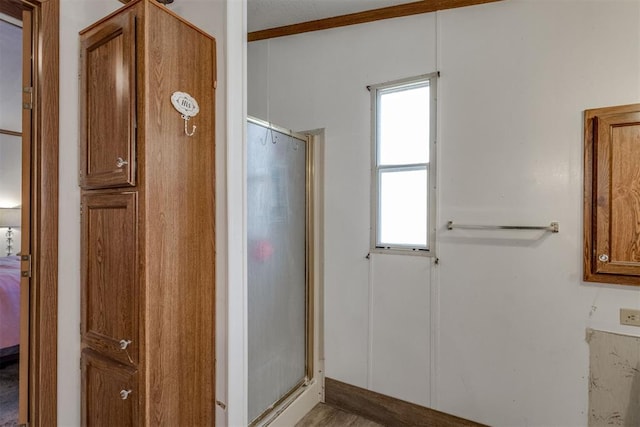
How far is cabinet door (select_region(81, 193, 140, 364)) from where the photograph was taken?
125cm

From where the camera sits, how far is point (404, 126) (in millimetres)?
2273

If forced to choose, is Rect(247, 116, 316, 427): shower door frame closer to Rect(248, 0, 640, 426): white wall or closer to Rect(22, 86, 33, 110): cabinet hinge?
Rect(248, 0, 640, 426): white wall

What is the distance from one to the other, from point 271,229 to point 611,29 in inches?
79.4

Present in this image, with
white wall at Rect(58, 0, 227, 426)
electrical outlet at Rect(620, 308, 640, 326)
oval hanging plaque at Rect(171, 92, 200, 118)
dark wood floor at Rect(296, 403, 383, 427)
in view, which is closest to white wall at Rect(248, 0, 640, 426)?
electrical outlet at Rect(620, 308, 640, 326)

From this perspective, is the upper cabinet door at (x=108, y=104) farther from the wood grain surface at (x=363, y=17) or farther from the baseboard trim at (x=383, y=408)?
the baseboard trim at (x=383, y=408)

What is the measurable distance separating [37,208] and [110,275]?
16.0 inches

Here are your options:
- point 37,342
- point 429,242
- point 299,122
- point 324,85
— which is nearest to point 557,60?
point 429,242

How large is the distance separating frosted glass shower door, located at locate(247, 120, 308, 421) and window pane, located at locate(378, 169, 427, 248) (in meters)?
0.54

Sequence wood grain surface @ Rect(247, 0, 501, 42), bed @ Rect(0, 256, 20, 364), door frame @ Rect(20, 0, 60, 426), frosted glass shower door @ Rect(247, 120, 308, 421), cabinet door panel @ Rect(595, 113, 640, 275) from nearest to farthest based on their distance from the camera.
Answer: door frame @ Rect(20, 0, 60, 426) → bed @ Rect(0, 256, 20, 364) → cabinet door panel @ Rect(595, 113, 640, 275) → frosted glass shower door @ Rect(247, 120, 308, 421) → wood grain surface @ Rect(247, 0, 501, 42)

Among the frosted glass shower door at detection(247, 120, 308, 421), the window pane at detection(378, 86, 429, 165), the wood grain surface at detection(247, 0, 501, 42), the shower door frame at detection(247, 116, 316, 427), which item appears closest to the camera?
the frosted glass shower door at detection(247, 120, 308, 421)

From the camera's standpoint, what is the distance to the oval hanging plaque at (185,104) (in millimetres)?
1311

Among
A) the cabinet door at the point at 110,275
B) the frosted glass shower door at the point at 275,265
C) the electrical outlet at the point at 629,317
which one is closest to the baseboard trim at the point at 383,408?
the frosted glass shower door at the point at 275,265

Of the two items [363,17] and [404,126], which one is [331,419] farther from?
[363,17]

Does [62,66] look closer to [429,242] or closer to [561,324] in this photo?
[429,242]
